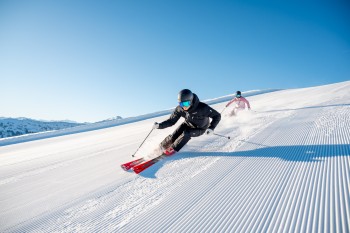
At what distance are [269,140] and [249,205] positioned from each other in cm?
283

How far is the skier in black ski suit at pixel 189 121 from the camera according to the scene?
17.1ft

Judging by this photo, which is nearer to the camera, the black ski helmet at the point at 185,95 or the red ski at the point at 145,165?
the red ski at the point at 145,165

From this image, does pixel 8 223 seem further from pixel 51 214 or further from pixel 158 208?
pixel 158 208

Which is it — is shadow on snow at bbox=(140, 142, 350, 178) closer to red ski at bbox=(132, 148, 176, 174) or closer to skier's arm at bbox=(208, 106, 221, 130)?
red ski at bbox=(132, 148, 176, 174)

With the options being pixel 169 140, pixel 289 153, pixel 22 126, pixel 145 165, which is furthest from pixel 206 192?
pixel 22 126

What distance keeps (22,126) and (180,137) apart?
465ft

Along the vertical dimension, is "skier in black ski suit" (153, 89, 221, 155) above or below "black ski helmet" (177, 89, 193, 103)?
below

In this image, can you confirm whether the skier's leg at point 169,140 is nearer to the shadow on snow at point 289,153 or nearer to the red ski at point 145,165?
the red ski at point 145,165

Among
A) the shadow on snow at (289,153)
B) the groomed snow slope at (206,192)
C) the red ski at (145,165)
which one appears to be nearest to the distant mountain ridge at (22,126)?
the groomed snow slope at (206,192)

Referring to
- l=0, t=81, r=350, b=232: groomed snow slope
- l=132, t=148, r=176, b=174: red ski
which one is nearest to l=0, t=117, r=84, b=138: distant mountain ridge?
l=0, t=81, r=350, b=232: groomed snow slope

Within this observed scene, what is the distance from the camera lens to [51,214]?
273 centimetres

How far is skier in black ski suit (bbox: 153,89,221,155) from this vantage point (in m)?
5.21

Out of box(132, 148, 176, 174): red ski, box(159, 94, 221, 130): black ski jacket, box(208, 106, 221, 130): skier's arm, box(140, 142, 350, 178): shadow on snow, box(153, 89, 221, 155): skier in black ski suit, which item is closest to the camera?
box(140, 142, 350, 178): shadow on snow

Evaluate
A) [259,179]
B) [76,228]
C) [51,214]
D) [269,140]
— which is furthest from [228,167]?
Result: [51,214]
